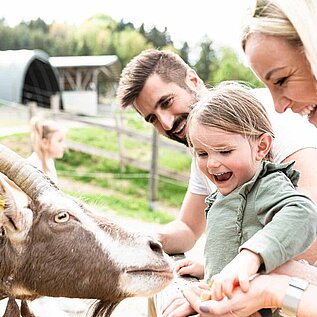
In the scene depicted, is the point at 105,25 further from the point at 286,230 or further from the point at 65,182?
the point at 286,230

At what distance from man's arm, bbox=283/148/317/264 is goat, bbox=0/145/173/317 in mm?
516

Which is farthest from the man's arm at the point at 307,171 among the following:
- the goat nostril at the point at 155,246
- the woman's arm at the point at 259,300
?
the goat nostril at the point at 155,246

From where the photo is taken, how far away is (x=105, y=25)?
56969 millimetres

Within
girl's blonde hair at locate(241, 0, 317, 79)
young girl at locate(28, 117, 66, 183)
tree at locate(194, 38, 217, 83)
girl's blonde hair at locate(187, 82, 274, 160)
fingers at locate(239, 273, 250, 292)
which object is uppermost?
girl's blonde hair at locate(241, 0, 317, 79)

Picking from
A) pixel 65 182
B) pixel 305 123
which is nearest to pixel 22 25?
pixel 65 182

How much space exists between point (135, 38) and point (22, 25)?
454 inches

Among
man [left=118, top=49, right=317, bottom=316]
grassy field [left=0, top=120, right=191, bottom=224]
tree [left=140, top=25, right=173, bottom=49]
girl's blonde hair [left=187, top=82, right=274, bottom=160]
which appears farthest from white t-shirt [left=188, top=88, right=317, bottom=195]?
tree [left=140, top=25, right=173, bottom=49]

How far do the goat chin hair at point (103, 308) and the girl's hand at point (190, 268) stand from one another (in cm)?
30

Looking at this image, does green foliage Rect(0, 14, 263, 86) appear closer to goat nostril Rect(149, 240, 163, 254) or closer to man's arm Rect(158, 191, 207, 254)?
man's arm Rect(158, 191, 207, 254)

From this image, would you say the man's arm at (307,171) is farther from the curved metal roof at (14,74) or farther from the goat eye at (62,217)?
the curved metal roof at (14,74)

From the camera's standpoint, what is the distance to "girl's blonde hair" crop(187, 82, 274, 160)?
192 cm

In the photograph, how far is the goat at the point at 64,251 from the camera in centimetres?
216

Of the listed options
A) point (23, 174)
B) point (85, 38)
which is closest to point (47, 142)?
point (23, 174)

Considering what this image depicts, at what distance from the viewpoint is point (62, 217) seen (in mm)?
2203
